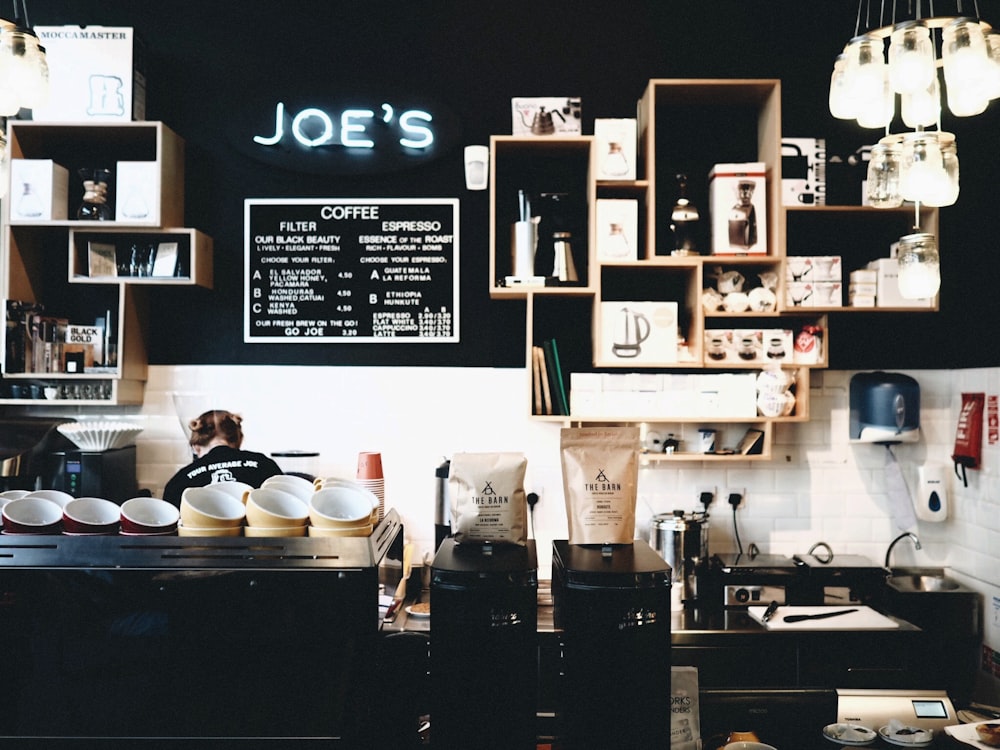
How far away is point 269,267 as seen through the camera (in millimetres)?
3623

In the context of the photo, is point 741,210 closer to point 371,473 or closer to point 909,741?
point 371,473

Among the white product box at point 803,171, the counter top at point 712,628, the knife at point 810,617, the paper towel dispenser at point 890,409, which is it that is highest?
the white product box at point 803,171

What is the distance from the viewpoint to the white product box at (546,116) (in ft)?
11.5

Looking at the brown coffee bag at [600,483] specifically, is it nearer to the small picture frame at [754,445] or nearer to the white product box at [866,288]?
the small picture frame at [754,445]

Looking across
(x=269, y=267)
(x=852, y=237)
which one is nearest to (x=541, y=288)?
(x=269, y=267)

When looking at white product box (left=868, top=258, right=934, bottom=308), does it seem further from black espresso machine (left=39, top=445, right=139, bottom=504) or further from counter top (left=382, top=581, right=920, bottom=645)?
black espresso machine (left=39, top=445, right=139, bottom=504)

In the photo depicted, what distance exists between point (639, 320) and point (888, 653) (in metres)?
1.59

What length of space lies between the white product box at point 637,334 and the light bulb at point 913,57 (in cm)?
163

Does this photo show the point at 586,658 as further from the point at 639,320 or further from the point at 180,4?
the point at 180,4

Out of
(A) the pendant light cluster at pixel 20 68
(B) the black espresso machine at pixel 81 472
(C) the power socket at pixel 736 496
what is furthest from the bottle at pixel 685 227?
(B) the black espresso machine at pixel 81 472

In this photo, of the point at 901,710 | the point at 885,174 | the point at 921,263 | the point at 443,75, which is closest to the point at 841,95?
the point at 885,174

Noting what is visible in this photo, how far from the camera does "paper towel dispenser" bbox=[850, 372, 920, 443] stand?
3381 millimetres

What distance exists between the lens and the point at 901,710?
233cm

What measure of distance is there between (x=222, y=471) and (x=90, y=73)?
187 cm
